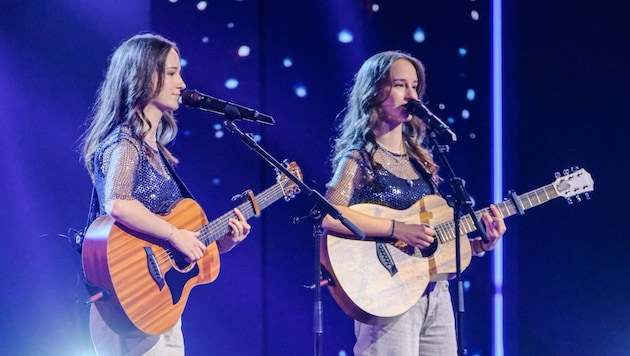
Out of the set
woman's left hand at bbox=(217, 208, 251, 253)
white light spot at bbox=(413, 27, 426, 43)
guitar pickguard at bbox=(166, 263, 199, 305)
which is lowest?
guitar pickguard at bbox=(166, 263, 199, 305)

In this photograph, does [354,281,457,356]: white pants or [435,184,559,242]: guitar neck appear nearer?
[354,281,457,356]: white pants

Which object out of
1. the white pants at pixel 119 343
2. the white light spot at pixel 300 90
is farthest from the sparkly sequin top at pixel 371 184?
the white light spot at pixel 300 90

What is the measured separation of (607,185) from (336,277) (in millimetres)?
2321

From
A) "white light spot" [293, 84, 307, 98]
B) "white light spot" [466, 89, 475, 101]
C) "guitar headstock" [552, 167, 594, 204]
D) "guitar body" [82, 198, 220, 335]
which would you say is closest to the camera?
"guitar body" [82, 198, 220, 335]

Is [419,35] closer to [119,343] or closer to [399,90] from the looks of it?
[399,90]

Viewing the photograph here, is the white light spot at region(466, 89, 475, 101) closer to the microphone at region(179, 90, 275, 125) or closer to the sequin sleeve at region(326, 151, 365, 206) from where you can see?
the sequin sleeve at region(326, 151, 365, 206)

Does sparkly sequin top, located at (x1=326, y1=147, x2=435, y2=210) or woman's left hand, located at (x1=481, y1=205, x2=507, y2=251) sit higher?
sparkly sequin top, located at (x1=326, y1=147, x2=435, y2=210)

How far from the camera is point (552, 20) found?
4746 millimetres

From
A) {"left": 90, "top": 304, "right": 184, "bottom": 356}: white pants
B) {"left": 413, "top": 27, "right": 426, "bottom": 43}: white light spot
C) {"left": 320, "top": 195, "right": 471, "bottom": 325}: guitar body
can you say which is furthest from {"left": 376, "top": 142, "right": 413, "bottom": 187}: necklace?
{"left": 413, "top": 27, "right": 426, "bottom": 43}: white light spot

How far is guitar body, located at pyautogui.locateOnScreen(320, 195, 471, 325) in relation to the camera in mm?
3043

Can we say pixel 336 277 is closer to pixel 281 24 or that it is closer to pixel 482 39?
pixel 281 24

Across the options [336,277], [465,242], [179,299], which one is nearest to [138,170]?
[179,299]

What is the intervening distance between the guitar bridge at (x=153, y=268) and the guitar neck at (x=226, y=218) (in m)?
0.26

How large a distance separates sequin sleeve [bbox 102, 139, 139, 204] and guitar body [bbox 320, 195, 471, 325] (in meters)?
0.89
